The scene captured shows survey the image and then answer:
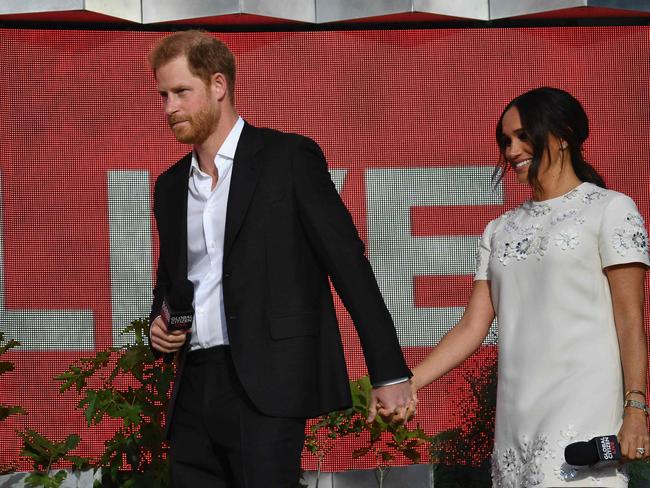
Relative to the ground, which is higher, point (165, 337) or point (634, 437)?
point (165, 337)

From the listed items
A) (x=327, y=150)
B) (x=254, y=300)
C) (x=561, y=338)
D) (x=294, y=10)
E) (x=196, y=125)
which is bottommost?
(x=561, y=338)

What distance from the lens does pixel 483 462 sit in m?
5.13

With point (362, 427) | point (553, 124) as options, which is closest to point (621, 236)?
point (553, 124)

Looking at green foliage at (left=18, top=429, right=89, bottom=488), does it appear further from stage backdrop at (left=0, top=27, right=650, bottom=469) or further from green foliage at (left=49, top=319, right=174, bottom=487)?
stage backdrop at (left=0, top=27, right=650, bottom=469)

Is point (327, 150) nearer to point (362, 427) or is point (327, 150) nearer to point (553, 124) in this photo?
point (362, 427)

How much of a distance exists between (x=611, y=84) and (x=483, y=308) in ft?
10.4

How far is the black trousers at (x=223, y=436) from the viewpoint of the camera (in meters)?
2.52

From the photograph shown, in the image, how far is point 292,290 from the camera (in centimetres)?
261

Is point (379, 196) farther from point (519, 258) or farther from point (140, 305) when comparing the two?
point (519, 258)

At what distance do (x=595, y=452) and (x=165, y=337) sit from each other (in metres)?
0.98

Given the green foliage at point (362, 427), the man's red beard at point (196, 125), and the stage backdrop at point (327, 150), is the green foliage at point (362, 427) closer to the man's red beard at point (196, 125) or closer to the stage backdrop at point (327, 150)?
the stage backdrop at point (327, 150)

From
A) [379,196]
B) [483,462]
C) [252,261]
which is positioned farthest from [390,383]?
[379,196]

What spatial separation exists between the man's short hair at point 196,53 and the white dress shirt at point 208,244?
152mm

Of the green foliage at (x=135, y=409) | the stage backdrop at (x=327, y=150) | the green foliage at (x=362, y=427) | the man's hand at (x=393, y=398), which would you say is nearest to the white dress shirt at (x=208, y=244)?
the man's hand at (x=393, y=398)
